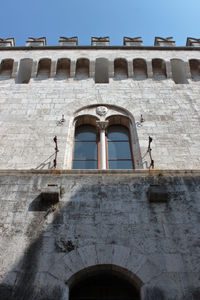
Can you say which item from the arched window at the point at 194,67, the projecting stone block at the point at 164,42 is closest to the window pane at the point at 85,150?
the arched window at the point at 194,67

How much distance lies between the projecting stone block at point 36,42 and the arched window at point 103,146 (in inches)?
234

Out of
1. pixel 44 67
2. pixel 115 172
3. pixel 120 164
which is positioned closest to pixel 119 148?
pixel 120 164

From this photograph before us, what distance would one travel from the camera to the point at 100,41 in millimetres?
14492

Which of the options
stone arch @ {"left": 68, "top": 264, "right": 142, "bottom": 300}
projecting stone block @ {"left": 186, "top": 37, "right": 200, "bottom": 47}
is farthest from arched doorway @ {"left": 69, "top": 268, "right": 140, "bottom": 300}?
projecting stone block @ {"left": 186, "top": 37, "right": 200, "bottom": 47}

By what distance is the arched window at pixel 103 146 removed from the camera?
9.02 metres

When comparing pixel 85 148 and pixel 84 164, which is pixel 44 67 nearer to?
pixel 85 148

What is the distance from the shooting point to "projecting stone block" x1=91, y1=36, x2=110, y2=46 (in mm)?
14312

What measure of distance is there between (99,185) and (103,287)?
2.18m

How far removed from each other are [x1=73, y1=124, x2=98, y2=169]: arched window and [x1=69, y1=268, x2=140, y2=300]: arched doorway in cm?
381

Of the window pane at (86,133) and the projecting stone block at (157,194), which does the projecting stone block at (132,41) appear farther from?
the projecting stone block at (157,194)

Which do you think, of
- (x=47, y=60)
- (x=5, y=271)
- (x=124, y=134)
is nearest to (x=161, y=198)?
(x=5, y=271)

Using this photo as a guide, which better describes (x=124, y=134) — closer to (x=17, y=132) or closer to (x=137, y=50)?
(x=17, y=132)

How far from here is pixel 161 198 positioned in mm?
6488

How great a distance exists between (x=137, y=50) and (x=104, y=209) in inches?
371
